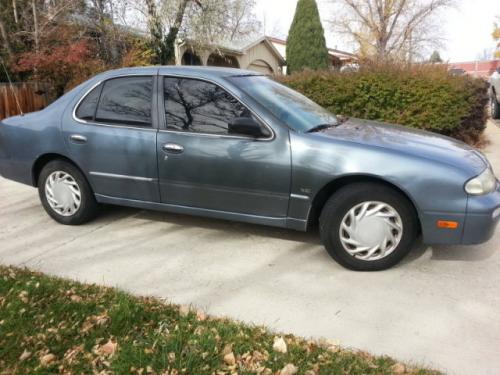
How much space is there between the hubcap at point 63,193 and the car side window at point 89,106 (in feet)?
2.08

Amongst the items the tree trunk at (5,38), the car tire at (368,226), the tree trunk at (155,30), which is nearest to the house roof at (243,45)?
the tree trunk at (155,30)

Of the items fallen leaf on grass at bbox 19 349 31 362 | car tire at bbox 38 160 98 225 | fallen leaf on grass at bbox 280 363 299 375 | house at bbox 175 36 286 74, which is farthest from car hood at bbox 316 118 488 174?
house at bbox 175 36 286 74

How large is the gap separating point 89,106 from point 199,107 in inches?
48.2

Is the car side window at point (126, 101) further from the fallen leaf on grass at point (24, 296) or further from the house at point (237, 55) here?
the house at point (237, 55)

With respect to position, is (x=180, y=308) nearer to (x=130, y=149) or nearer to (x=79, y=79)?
(x=130, y=149)

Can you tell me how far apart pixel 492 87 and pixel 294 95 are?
10.4m

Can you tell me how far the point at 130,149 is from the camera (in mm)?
4102

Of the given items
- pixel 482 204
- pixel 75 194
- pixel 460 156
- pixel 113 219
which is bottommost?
pixel 113 219

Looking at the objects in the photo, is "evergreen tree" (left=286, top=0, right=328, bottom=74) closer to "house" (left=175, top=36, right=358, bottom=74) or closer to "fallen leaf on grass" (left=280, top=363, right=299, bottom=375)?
"house" (left=175, top=36, right=358, bottom=74)

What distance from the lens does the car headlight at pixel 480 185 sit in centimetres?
324

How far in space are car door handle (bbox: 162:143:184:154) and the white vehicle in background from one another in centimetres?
1104

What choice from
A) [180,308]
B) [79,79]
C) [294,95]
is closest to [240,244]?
[180,308]

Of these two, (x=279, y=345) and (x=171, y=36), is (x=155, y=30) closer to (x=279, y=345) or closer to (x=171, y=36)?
(x=171, y=36)

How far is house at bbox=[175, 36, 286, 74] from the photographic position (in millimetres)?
16766
